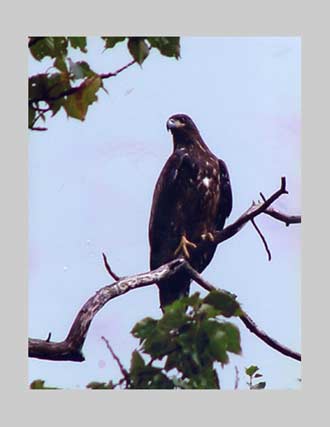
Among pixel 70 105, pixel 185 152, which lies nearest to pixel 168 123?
pixel 185 152

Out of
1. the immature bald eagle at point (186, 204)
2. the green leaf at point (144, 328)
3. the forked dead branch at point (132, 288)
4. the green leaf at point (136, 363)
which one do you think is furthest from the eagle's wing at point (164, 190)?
the green leaf at point (136, 363)

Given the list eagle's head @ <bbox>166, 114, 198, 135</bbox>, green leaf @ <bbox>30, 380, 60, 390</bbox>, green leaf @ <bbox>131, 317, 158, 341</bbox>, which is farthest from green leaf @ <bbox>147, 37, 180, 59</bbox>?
green leaf @ <bbox>30, 380, 60, 390</bbox>

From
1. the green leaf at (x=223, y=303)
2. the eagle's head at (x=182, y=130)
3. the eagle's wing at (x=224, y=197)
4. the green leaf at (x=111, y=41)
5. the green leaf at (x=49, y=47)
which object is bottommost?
the green leaf at (x=223, y=303)

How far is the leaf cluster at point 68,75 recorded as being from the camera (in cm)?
399

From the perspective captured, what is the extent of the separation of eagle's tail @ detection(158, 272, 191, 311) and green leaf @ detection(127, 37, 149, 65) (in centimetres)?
76

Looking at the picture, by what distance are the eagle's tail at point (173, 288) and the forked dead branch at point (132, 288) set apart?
0.8 inches

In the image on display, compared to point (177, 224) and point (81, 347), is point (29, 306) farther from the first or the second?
point (177, 224)

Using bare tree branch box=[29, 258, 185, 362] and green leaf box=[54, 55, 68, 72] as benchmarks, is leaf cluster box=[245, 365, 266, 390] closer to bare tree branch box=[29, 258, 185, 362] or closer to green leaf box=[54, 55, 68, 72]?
bare tree branch box=[29, 258, 185, 362]

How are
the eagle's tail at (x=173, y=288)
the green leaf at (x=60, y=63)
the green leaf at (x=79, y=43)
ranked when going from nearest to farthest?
1. the green leaf at (x=60, y=63)
2. the green leaf at (x=79, y=43)
3. the eagle's tail at (x=173, y=288)

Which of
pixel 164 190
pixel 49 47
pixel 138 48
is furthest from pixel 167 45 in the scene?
pixel 164 190

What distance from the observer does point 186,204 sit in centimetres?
432

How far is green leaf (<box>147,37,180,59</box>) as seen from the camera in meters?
4.08

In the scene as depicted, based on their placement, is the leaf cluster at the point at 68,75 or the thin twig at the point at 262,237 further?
the thin twig at the point at 262,237

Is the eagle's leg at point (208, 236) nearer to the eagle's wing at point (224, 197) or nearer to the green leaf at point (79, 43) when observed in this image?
the eagle's wing at point (224, 197)
